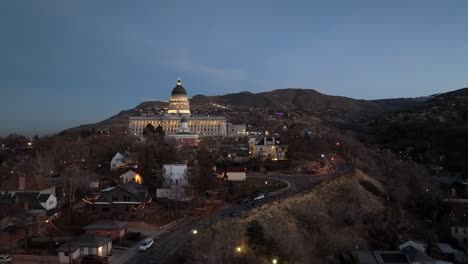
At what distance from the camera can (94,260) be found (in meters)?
25.2

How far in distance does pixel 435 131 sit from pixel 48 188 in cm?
9420

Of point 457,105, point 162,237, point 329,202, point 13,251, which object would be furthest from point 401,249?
point 457,105

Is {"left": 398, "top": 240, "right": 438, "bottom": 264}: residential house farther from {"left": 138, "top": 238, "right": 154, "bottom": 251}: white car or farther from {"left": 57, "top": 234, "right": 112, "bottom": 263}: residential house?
{"left": 57, "top": 234, "right": 112, "bottom": 263}: residential house

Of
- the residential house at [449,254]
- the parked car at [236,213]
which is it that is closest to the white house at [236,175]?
the parked car at [236,213]

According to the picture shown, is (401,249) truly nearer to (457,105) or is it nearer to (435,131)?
(435,131)

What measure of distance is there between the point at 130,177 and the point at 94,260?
19.4 metres

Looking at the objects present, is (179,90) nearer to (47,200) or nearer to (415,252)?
(47,200)

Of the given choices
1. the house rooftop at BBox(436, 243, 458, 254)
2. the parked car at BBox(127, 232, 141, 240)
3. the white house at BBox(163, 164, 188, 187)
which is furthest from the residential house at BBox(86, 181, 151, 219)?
the house rooftop at BBox(436, 243, 458, 254)

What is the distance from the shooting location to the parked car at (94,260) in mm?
25094

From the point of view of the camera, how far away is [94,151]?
2452 inches

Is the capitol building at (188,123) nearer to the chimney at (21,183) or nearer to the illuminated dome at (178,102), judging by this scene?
the illuminated dome at (178,102)

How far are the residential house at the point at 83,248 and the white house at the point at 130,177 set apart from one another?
54.1 feet

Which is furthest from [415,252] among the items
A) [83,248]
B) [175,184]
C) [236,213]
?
[83,248]

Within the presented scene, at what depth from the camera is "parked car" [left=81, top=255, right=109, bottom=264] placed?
25.1 metres
